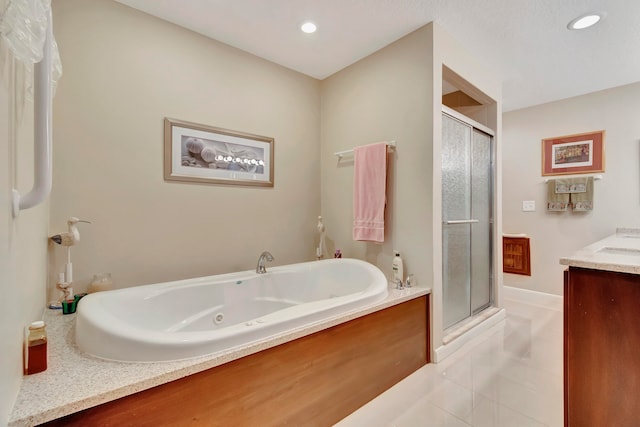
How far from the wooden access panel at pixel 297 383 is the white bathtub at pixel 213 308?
105 mm

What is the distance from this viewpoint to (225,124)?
225 centimetres

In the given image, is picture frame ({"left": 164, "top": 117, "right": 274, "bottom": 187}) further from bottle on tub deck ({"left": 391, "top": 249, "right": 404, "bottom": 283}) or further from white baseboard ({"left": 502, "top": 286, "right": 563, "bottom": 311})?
white baseboard ({"left": 502, "top": 286, "right": 563, "bottom": 311})

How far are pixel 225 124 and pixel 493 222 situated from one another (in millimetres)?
2780

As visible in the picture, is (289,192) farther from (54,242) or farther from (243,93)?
(54,242)

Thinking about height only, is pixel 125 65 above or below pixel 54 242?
above

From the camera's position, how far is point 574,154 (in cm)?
312

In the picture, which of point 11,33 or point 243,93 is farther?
point 243,93

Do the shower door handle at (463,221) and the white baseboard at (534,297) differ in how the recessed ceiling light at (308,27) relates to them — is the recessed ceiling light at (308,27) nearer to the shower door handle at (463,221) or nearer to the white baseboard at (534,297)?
the shower door handle at (463,221)

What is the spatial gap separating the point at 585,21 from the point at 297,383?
9.77 ft

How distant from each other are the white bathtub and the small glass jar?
14 centimetres

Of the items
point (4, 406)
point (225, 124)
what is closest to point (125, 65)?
point (225, 124)

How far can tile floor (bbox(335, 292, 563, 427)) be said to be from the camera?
149 cm

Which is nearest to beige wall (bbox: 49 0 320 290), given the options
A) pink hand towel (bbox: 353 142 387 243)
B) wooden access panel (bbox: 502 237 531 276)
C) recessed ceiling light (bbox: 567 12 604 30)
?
pink hand towel (bbox: 353 142 387 243)

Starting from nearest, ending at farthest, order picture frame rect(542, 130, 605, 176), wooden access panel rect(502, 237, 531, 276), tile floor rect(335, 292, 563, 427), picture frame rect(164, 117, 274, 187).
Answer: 1. tile floor rect(335, 292, 563, 427)
2. picture frame rect(164, 117, 274, 187)
3. picture frame rect(542, 130, 605, 176)
4. wooden access panel rect(502, 237, 531, 276)
